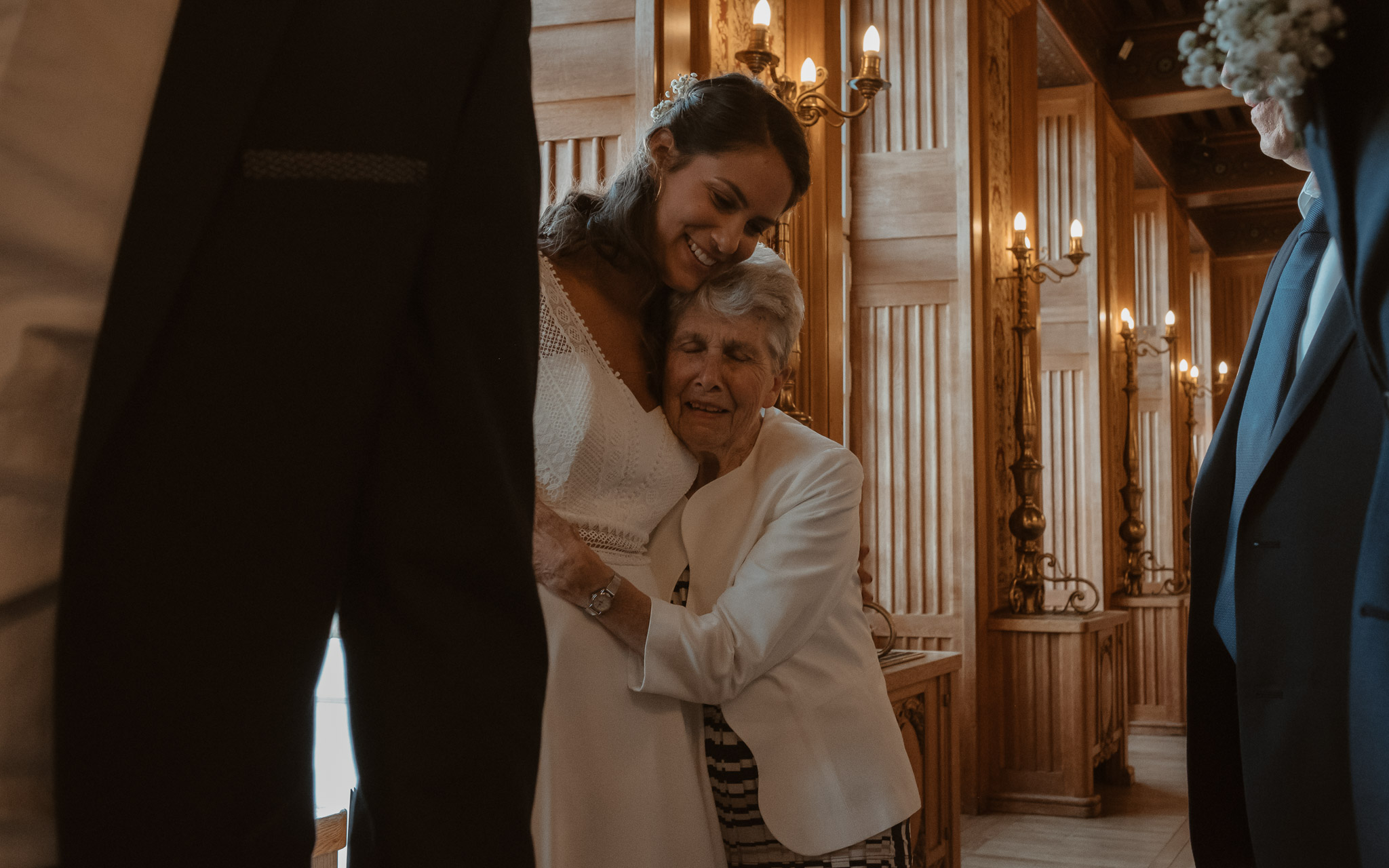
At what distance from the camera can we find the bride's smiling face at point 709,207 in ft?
6.55

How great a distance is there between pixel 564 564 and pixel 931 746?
2.46m

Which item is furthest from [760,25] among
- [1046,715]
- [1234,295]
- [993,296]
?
[1234,295]

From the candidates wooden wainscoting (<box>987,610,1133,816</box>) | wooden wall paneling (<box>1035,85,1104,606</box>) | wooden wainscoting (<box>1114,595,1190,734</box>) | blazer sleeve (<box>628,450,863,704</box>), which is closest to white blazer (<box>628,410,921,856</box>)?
blazer sleeve (<box>628,450,863,704</box>)

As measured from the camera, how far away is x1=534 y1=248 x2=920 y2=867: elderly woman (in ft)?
5.93

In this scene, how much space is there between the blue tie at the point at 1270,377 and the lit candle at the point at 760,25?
68.0 inches

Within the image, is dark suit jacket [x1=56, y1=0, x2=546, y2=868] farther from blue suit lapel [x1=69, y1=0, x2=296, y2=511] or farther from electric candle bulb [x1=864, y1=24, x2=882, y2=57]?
electric candle bulb [x1=864, y1=24, x2=882, y2=57]

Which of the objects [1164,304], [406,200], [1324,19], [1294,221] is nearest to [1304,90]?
[1324,19]

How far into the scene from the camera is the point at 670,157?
2.06 metres

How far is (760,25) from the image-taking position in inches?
128

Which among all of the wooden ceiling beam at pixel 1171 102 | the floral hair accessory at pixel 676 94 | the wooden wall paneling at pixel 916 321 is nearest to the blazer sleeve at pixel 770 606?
the floral hair accessory at pixel 676 94

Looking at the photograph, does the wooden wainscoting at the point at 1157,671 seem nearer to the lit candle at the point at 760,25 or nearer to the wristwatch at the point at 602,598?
the lit candle at the point at 760,25

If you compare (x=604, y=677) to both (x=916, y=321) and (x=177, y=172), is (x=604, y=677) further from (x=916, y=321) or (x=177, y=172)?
(x=916, y=321)

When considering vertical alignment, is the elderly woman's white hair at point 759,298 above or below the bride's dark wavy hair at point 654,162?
below

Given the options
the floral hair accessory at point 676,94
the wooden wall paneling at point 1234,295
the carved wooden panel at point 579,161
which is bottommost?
the floral hair accessory at point 676,94
